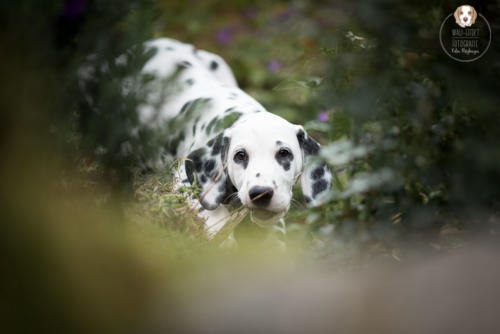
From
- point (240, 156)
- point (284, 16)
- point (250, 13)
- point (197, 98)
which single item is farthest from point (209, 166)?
point (250, 13)

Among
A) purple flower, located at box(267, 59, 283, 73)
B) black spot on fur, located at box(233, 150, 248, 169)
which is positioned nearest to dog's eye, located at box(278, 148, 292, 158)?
black spot on fur, located at box(233, 150, 248, 169)

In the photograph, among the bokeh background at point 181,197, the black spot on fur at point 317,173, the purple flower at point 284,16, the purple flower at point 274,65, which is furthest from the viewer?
the purple flower at point 284,16

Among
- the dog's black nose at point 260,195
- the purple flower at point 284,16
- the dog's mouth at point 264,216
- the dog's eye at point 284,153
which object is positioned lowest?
the dog's mouth at point 264,216

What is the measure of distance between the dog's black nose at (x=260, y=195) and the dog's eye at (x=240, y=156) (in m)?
0.29

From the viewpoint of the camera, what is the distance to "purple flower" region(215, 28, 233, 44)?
704 centimetres

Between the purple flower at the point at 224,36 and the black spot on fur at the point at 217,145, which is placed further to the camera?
the purple flower at the point at 224,36

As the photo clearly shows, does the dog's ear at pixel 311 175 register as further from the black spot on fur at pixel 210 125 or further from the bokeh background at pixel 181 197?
the black spot on fur at pixel 210 125

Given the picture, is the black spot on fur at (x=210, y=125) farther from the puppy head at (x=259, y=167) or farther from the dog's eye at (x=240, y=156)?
the dog's eye at (x=240, y=156)

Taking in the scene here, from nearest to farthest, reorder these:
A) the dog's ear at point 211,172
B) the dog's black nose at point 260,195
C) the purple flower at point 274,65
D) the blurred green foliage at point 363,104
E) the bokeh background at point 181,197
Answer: the bokeh background at point 181,197 < the blurred green foliage at point 363,104 < the dog's black nose at point 260,195 < the dog's ear at point 211,172 < the purple flower at point 274,65

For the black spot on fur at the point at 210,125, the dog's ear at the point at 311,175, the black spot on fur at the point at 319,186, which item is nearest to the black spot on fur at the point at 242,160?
the dog's ear at the point at 311,175

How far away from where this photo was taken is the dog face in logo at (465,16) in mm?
2424

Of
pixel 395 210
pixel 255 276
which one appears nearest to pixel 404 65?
→ pixel 395 210

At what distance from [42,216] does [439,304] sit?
1.02 m

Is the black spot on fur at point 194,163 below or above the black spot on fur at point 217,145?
below
